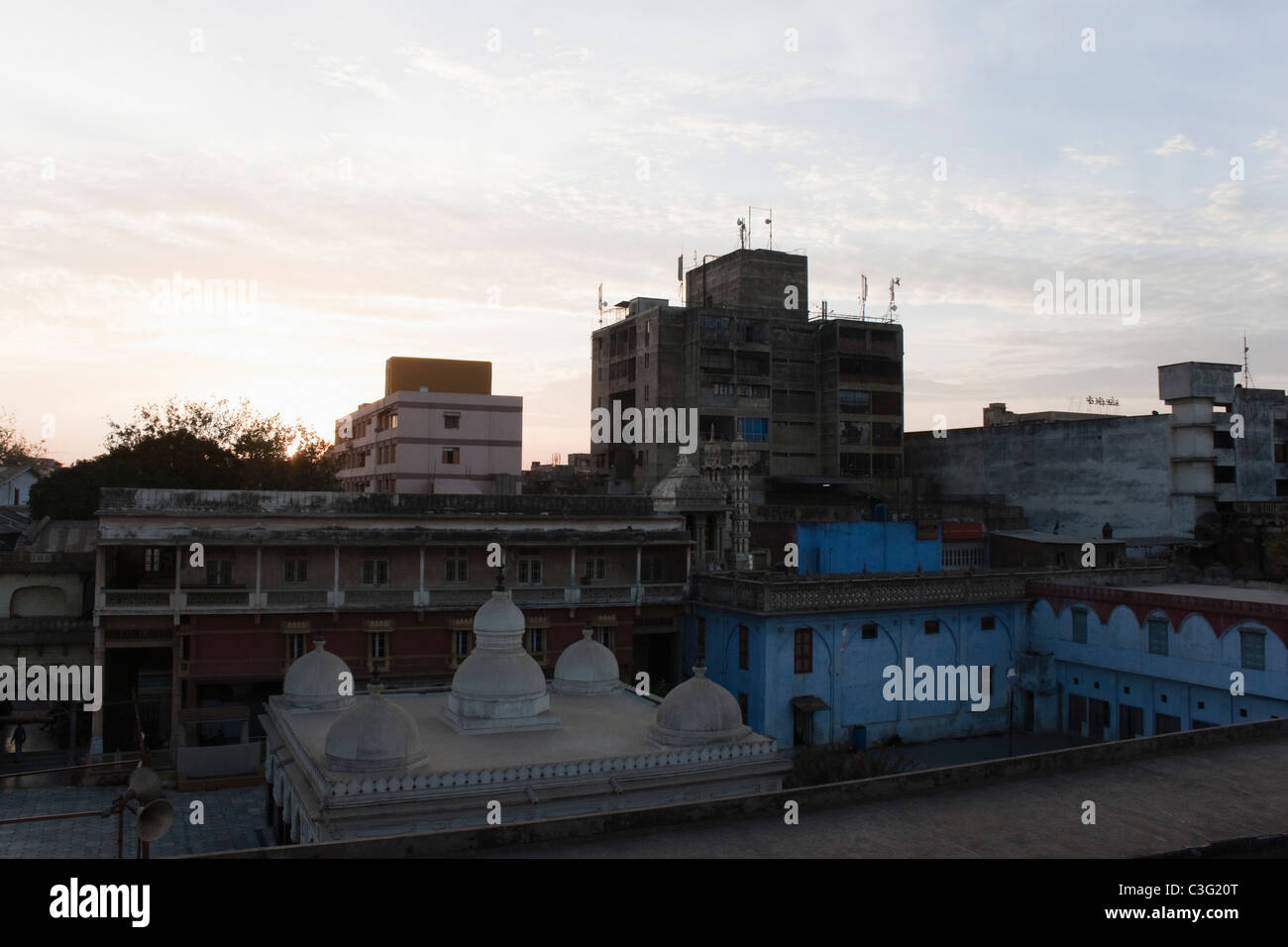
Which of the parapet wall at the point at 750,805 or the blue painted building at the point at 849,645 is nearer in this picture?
the parapet wall at the point at 750,805

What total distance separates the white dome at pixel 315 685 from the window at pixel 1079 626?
26263 millimetres

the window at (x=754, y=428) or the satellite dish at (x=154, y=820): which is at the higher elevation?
the window at (x=754, y=428)

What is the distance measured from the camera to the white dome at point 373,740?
19.0 m

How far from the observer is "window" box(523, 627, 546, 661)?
1399 inches

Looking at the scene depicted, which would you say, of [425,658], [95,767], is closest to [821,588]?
[425,658]

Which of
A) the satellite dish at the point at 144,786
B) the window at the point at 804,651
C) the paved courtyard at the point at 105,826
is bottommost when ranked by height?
the paved courtyard at the point at 105,826

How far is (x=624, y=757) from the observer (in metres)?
20.5

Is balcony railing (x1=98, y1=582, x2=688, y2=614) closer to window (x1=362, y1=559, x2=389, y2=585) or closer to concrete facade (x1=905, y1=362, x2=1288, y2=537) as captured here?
window (x1=362, y1=559, x2=389, y2=585)

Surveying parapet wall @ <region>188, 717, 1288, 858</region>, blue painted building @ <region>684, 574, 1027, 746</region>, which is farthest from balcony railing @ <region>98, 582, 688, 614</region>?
parapet wall @ <region>188, 717, 1288, 858</region>

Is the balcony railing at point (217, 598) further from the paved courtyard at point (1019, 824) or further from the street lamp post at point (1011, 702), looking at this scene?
the street lamp post at point (1011, 702)

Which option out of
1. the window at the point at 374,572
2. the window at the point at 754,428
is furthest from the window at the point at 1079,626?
the window at the point at 754,428

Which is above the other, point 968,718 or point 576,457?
point 576,457

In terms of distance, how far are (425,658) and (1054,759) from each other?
22.4 metres
